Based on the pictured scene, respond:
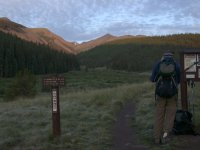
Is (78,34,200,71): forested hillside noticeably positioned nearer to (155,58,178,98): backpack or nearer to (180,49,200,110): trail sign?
(180,49,200,110): trail sign

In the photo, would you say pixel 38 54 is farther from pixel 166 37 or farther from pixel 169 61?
pixel 169 61

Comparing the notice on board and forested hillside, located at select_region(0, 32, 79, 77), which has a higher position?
forested hillside, located at select_region(0, 32, 79, 77)

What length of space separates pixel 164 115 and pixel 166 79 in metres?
0.83

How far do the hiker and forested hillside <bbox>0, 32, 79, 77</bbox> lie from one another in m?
101

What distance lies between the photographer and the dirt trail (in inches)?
356

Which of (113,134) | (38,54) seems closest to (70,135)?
(113,134)

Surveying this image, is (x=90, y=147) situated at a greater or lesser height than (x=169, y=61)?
lesser

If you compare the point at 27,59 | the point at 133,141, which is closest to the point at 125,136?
the point at 133,141

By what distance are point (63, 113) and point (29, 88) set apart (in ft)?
103

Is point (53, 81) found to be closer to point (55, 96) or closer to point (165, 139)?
point (55, 96)

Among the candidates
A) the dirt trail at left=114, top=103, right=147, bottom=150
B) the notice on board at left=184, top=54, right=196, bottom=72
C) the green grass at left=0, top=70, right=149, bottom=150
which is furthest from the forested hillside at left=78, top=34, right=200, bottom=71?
the notice on board at left=184, top=54, right=196, bottom=72

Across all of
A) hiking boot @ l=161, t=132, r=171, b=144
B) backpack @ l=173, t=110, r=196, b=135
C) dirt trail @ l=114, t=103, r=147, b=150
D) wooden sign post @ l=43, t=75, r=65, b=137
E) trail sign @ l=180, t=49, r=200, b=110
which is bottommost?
dirt trail @ l=114, t=103, r=147, b=150

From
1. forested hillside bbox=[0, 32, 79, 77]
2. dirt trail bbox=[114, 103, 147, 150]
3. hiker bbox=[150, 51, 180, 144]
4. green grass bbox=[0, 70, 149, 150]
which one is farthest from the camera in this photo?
forested hillside bbox=[0, 32, 79, 77]

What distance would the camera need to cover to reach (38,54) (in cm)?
13438
